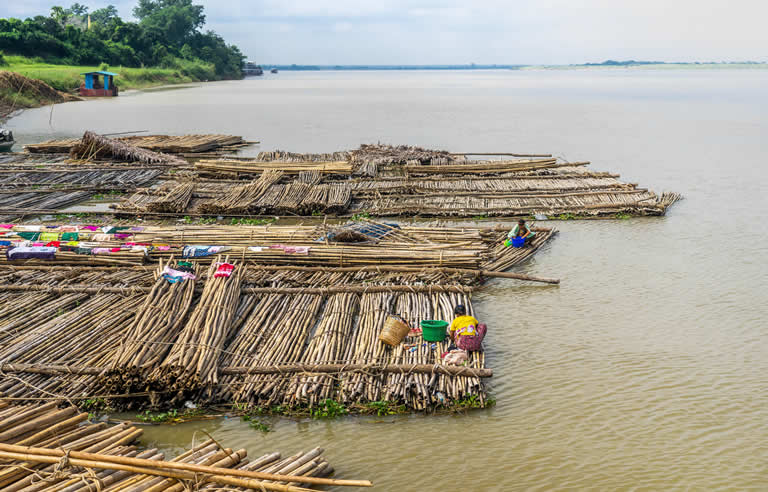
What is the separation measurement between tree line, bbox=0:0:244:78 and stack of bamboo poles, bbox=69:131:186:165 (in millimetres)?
45216

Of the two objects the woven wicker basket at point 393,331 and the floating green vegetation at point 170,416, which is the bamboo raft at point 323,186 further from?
the floating green vegetation at point 170,416

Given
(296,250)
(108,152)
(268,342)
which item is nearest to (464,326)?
(268,342)

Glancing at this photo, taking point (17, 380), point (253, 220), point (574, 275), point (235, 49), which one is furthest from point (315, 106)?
point (235, 49)

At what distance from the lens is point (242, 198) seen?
17.6 metres

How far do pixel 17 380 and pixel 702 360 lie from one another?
30.3 feet

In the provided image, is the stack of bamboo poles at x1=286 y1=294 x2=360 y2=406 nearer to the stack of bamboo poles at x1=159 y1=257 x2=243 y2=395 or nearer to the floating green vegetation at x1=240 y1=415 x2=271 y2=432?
the floating green vegetation at x1=240 y1=415 x2=271 y2=432

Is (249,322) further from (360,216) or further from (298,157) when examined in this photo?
(298,157)

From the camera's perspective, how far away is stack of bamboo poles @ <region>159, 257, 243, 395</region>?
25.6 ft

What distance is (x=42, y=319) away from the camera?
380 inches

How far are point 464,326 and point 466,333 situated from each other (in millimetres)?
180

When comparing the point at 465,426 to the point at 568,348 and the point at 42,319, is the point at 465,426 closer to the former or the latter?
the point at 568,348

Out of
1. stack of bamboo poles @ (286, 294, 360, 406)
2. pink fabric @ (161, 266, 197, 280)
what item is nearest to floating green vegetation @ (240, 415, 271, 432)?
stack of bamboo poles @ (286, 294, 360, 406)

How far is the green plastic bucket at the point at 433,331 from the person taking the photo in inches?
351

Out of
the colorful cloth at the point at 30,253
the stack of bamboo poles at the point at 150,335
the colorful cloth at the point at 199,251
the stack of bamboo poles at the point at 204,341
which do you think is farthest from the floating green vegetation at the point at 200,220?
the stack of bamboo poles at the point at 204,341
